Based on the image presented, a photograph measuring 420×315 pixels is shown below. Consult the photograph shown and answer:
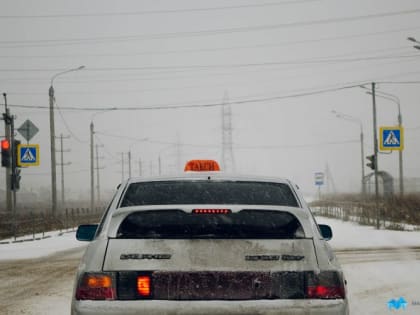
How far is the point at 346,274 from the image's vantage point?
1228 centimetres

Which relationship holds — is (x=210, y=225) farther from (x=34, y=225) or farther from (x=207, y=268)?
(x=34, y=225)

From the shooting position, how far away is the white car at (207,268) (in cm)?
409

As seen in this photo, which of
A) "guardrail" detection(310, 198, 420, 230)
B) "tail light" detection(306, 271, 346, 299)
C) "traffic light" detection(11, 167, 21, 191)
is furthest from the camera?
"guardrail" detection(310, 198, 420, 230)

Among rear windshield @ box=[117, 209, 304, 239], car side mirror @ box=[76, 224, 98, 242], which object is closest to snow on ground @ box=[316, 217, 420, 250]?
car side mirror @ box=[76, 224, 98, 242]

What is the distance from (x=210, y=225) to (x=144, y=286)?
2.02 feet

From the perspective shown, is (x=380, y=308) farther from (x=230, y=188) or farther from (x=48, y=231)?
(x=48, y=231)

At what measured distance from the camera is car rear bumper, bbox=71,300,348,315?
406cm

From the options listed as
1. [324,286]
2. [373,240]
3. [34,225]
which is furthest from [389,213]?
[324,286]

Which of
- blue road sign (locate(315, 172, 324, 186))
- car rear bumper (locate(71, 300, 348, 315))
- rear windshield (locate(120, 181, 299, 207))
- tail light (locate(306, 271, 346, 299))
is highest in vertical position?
rear windshield (locate(120, 181, 299, 207))

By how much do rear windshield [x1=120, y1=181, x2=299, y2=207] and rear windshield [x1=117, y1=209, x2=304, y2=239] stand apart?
0.87 m

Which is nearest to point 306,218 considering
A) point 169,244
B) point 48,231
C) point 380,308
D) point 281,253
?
point 281,253

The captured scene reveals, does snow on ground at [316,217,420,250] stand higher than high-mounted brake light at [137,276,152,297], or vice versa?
high-mounted brake light at [137,276,152,297]

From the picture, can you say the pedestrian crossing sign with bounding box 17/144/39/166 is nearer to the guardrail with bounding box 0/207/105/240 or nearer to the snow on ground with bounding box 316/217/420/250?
the guardrail with bounding box 0/207/105/240

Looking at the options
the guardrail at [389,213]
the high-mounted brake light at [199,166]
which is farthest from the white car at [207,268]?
the guardrail at [389,213]
